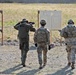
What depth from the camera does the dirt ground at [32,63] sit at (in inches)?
516

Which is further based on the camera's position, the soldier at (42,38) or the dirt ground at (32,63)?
the soldier at (42,38)

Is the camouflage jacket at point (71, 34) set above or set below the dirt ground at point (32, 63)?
above

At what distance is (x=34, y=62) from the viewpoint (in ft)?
49.0

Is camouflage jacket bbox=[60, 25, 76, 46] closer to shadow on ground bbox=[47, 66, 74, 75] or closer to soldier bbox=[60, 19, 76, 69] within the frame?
soldier bbox=[60, 19, 76, 69]

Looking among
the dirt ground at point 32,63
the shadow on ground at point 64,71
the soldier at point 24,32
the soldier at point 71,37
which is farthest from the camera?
the soldier at point 24,32

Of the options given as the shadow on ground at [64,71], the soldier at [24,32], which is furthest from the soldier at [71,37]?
the soldier at [24,32]

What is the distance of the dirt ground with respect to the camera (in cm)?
1311

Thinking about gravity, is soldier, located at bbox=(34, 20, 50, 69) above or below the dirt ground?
above

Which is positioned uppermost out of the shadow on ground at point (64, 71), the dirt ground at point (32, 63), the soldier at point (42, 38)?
the soldier at point (42, 38)

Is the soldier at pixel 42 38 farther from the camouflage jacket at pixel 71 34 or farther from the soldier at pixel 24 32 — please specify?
the camouflage jacket at pixel 71 34

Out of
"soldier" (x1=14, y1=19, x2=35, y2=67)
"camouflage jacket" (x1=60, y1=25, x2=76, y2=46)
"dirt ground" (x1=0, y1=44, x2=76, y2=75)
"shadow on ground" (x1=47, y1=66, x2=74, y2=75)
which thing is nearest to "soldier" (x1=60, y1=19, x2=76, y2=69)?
"camouflage jacket" (x1=60, y1=25, x2=76, y2=46)

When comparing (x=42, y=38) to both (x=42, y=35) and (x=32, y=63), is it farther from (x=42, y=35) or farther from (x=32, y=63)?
(x=32, y=63)

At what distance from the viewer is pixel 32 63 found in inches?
580

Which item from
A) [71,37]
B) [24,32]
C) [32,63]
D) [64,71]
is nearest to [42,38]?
[24,32]
